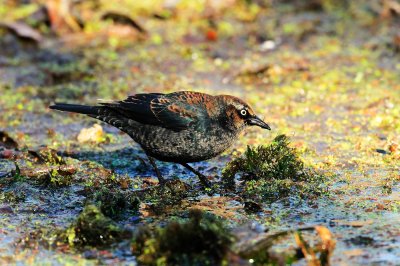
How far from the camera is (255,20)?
1288 cm

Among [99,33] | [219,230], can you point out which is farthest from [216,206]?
[99,33]

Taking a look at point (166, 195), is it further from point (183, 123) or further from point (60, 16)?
point (60, 16)

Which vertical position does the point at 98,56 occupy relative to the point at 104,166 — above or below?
above

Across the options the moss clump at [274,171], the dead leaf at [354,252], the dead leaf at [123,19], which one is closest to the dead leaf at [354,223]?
the dead leaf at [354,252]

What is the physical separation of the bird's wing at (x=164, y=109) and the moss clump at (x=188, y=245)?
1.95 metres

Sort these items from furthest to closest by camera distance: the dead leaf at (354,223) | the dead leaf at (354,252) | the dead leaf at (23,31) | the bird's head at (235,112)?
the dead leaf at (23,31) → the bird's head at (235,112) → the dead leaf at (354,223) → the dead leaf at (354,252)

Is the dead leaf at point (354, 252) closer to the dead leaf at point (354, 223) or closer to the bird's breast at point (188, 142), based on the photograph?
the dead leaf at point (354, 223)

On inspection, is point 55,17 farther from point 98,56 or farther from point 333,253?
point 333,253

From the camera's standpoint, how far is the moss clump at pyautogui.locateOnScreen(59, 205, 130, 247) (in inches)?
207

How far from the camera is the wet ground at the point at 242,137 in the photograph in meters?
5.71

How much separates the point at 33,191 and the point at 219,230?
7.51 ft

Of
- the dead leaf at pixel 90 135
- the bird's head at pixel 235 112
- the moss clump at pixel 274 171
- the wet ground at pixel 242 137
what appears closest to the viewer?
the wet ground at pixel 242 137

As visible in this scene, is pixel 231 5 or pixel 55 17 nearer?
pixel 55 17

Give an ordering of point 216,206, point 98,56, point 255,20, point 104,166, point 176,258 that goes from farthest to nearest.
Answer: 1. point 255,20
2. point 98,56
3. point 104,166
4. point 216,206
5. point 176,258
